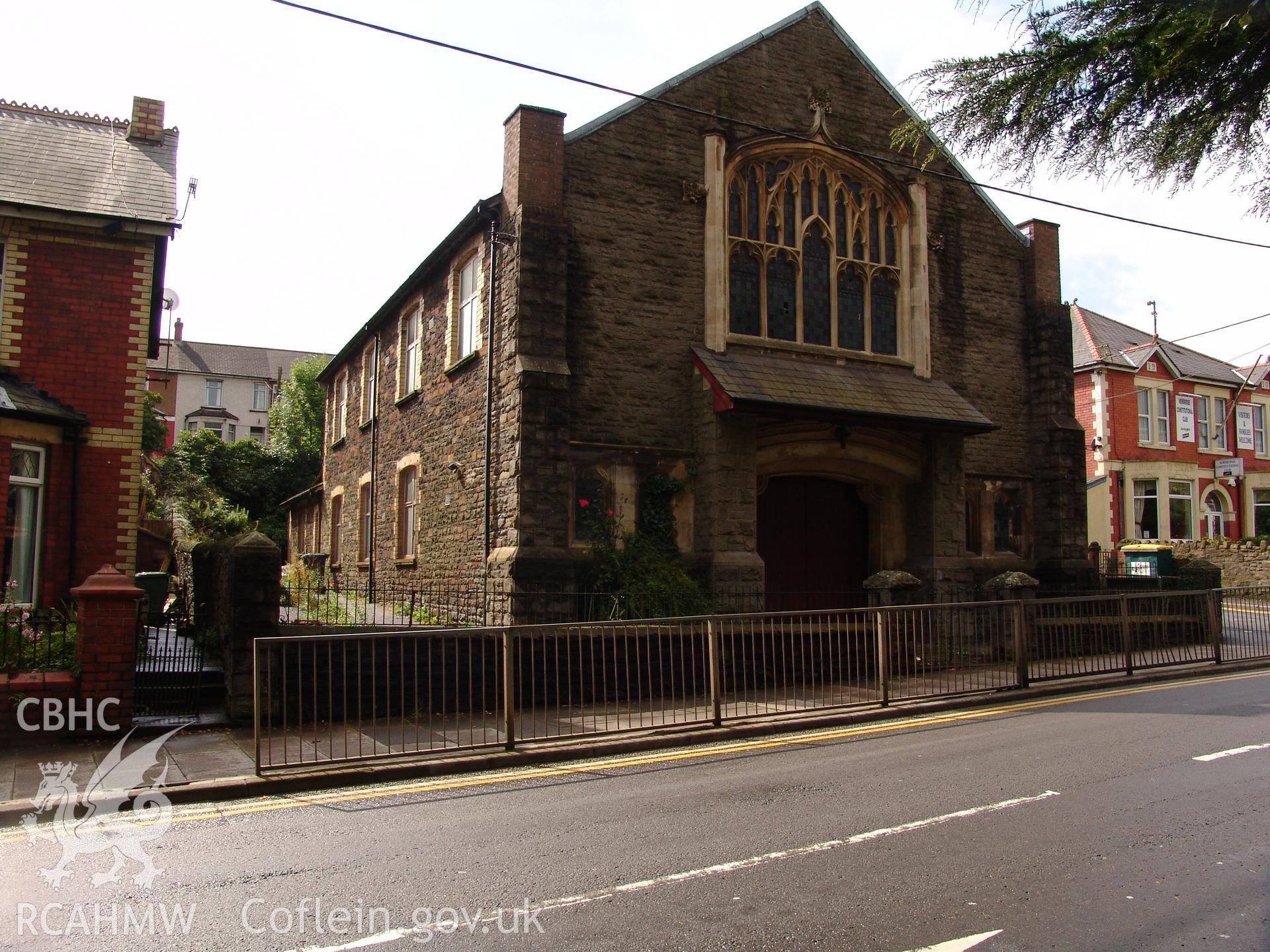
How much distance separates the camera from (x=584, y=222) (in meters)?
14.4

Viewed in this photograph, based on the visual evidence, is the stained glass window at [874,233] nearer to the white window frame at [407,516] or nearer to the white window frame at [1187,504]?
the white window frame at [407,516]

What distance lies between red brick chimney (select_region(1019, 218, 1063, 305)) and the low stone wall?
12595 millimetres

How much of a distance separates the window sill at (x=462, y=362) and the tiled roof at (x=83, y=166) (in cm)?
485

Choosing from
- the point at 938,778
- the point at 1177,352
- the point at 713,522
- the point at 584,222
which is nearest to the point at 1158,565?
the point at 1177,352

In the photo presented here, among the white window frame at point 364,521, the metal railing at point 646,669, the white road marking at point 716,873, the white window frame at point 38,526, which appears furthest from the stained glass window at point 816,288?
the white window frame at point 38,526

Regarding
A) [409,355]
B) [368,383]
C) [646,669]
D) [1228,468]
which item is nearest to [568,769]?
[646,669]

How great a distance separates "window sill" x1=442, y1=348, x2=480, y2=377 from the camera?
50.6 feet

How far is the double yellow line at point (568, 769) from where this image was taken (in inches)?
269

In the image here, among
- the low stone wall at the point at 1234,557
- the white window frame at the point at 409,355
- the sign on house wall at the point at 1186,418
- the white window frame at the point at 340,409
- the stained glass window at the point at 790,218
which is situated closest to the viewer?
the stained glass window at the point at 790,218

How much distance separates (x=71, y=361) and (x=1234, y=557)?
32.5 meters

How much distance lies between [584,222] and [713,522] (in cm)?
519

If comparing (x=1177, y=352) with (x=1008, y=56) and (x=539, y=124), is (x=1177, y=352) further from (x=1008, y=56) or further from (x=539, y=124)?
(x=1008, y=56)

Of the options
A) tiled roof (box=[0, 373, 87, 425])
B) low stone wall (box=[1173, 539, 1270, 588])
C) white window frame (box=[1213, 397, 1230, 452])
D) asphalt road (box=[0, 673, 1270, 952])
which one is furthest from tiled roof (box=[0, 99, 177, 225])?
white window frame (box=[1213, 397, 1230, 452])

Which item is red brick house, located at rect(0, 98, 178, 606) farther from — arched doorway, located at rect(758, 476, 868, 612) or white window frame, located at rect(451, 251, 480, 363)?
arched doorway, located at rect(758, 476, 868, 612)
